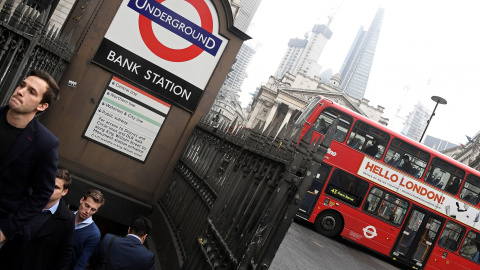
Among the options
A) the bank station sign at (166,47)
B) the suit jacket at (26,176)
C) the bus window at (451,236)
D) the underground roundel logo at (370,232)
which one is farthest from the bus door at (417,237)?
the suit jacket at (26,176)

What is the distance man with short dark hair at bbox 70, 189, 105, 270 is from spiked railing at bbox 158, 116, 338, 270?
3.02ft

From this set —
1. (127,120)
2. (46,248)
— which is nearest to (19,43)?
(46,248)

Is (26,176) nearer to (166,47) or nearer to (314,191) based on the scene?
(166,47)

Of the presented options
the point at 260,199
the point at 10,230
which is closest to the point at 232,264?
the point at 260,199

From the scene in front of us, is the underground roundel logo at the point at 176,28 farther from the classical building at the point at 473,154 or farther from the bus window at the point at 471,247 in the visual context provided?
the classical building at the point at 473,154

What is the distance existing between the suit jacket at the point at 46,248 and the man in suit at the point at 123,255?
455 mm

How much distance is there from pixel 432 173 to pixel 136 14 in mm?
11187

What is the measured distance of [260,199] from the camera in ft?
9.68

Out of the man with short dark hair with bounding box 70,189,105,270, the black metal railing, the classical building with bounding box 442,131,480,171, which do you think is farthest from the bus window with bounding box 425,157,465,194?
the classical building with bounding box 442,131,480,171

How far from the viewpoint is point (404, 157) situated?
532 inches

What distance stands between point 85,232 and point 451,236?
1318cm

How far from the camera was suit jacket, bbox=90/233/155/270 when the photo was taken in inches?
152

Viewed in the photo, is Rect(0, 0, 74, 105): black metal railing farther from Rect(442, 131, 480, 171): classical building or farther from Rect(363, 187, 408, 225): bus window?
Rect(442, 131, 480, 171): classical building

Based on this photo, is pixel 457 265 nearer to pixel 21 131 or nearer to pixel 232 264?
pixel 232 264
